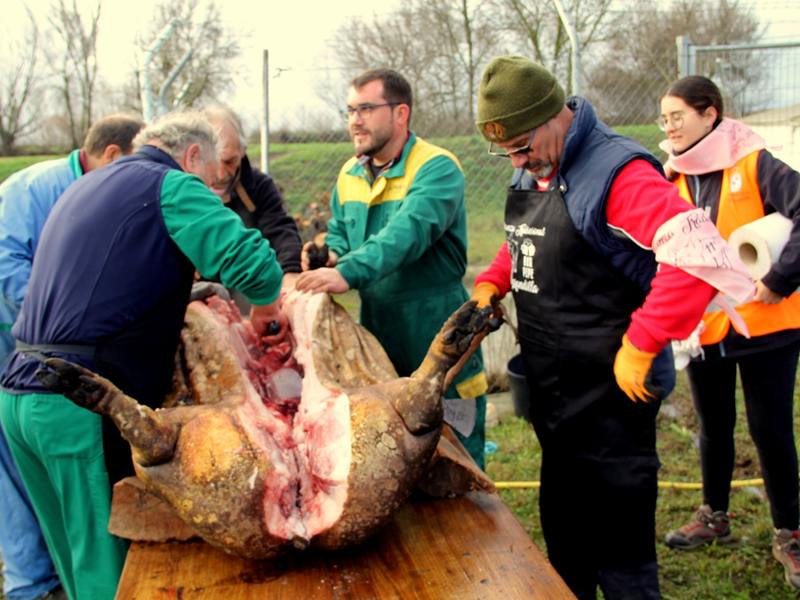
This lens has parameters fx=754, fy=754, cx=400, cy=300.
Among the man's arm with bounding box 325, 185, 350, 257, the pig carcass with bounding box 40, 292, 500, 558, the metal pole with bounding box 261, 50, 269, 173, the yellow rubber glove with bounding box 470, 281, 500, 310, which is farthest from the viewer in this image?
the metal pole with bounding box 261, 50, 269, 173

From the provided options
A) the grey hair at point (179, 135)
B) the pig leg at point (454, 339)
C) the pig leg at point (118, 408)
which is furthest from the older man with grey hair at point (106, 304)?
the pig leg at point (454, 339)

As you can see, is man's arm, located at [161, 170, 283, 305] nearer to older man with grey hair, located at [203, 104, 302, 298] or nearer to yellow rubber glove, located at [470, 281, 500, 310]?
yellow rubber glove, located at [470, 281, 500, 310]

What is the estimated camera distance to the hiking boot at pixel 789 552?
3.61 metres

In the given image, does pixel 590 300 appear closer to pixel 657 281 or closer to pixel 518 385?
pixel 657 281

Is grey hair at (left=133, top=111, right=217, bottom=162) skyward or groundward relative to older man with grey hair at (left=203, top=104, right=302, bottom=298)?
skyward

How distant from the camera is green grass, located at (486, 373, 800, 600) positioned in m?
3.66

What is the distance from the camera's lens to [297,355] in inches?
117

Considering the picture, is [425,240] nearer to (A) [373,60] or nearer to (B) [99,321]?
(B) [99,321]

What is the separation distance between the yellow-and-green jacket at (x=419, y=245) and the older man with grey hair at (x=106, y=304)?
38.2 inches

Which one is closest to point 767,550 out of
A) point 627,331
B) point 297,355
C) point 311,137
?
point 627,331

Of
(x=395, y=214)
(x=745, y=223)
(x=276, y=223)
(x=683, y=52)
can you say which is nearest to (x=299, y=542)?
(x=395, y=214)

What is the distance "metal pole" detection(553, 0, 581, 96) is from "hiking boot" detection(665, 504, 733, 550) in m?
2.97

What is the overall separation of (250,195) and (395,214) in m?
1.19

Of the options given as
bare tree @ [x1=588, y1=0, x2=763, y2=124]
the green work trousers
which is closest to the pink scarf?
the green work trousers
